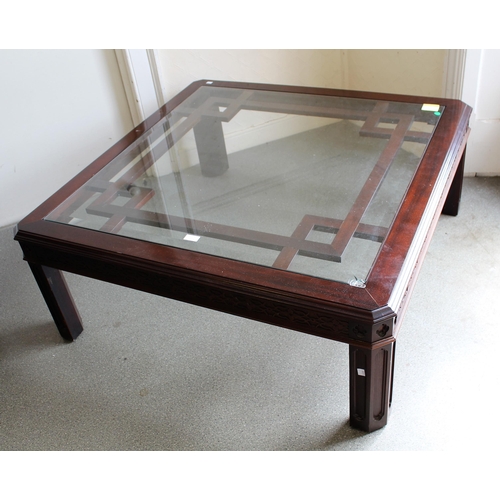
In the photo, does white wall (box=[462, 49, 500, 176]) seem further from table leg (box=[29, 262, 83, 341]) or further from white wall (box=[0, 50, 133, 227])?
table leg (box=[29, 262, 83, 341])

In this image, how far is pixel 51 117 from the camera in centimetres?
194

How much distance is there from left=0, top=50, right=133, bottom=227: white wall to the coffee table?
369mm

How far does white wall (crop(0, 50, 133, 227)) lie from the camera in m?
1.85

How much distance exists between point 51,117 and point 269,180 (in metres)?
0.85

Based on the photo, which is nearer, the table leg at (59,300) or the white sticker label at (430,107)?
the table leg at (59,300)

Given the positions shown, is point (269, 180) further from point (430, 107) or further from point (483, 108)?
point (483, 108)

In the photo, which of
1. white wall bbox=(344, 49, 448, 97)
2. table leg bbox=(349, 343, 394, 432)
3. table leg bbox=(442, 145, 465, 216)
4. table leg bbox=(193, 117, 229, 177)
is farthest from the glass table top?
white wall bbox=(344, 49, 448, 97)

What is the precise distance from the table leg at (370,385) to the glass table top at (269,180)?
15 centimetres

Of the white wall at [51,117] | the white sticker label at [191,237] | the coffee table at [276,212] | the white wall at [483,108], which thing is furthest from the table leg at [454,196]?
the white wall at [51,117]

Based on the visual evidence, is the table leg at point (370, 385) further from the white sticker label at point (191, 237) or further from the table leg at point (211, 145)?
the table leg at point (211, 145)

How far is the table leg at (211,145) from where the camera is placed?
5.12ft

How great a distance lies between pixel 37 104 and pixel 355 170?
1055 mm
